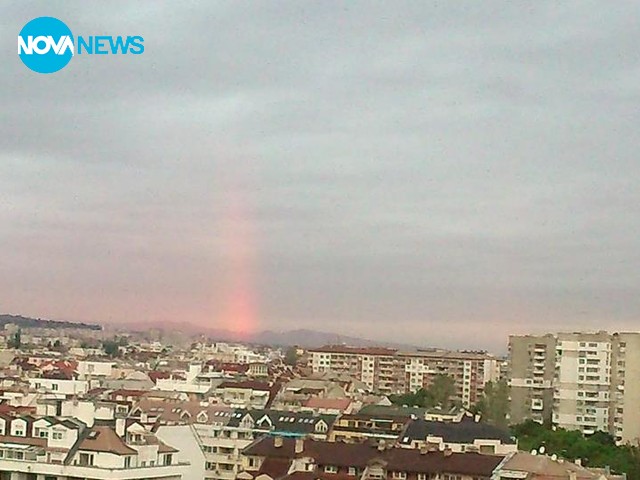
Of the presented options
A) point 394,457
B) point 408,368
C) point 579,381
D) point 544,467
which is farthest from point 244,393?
point 408,368

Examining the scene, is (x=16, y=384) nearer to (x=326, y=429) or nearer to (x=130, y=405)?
(x=130, y=405)

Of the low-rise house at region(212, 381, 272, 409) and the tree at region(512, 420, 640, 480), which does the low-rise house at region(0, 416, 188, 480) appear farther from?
the low-rise house at region(212, 381, 272, 409)

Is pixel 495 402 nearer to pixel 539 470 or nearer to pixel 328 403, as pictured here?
pixel 328 403

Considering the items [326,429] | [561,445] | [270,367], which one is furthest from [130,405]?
[270,367]

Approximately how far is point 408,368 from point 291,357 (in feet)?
12.5

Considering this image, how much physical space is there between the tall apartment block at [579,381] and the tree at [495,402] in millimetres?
122

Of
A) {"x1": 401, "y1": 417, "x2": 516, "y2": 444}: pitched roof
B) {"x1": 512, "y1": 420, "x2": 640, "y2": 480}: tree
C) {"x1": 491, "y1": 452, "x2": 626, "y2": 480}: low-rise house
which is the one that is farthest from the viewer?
{"x1": 512, "y1": 420, "x2": 640, "y2": 480}: tree

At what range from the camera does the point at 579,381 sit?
42.8 feet

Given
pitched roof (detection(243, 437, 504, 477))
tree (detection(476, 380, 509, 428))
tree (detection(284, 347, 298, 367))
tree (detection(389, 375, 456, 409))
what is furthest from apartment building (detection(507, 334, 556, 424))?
pitched roof (detection(243, 437, 504, 477))

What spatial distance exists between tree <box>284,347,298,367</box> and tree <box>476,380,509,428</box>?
6.12 feet

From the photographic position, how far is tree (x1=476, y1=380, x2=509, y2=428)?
37.5ft

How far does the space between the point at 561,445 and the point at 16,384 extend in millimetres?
4781

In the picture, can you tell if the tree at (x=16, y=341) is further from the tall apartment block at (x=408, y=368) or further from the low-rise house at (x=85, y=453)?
the low-rise house at (x=85, y=453)

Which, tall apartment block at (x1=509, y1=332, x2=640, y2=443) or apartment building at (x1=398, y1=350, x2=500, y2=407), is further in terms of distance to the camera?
apartment building at (x1=398, y1=350, x2=500, y2=407)
